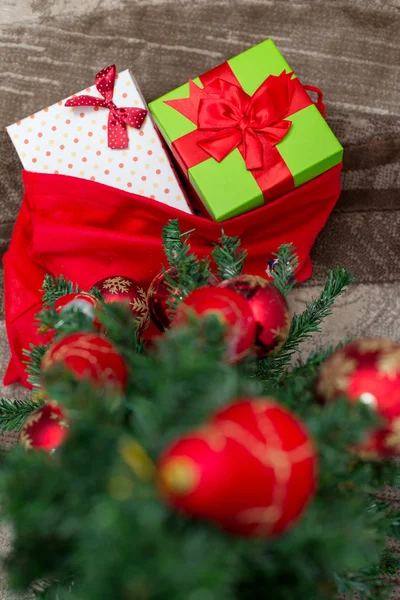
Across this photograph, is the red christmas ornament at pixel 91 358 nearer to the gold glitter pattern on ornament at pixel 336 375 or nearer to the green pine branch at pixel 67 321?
the green pine branch at pixel 67 321

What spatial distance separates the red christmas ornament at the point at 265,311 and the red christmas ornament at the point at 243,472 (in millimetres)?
196

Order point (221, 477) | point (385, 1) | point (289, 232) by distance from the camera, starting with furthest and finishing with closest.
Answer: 1. point (385, 1)
2. point (289, 232)
3. point (221, 477)

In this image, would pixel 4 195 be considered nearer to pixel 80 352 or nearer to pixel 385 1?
pixel 80 352

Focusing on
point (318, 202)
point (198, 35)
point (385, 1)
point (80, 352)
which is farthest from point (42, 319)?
point (385, 1)

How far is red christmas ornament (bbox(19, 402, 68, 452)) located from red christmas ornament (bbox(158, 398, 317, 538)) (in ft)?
0.66

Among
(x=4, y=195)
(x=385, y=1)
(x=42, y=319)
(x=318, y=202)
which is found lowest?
(x=4, y=195)

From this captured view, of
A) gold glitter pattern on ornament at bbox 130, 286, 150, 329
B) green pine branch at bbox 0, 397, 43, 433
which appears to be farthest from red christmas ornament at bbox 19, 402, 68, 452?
gold glitter pattern on ornament at bbox 130, 286, 150, 329

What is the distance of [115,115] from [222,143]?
0.23m

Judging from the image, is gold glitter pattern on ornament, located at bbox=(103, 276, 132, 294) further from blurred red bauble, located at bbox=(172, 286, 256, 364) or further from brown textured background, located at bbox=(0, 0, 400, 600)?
brown textured background, located at bbox=(0, 0, 400, 600)

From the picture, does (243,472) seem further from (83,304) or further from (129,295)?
(129,295)

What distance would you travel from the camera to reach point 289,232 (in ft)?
3.48

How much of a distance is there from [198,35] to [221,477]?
1193 millimetres

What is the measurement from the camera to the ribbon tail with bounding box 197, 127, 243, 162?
94 cm

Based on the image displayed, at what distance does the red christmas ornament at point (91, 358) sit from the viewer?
18.0 inches
